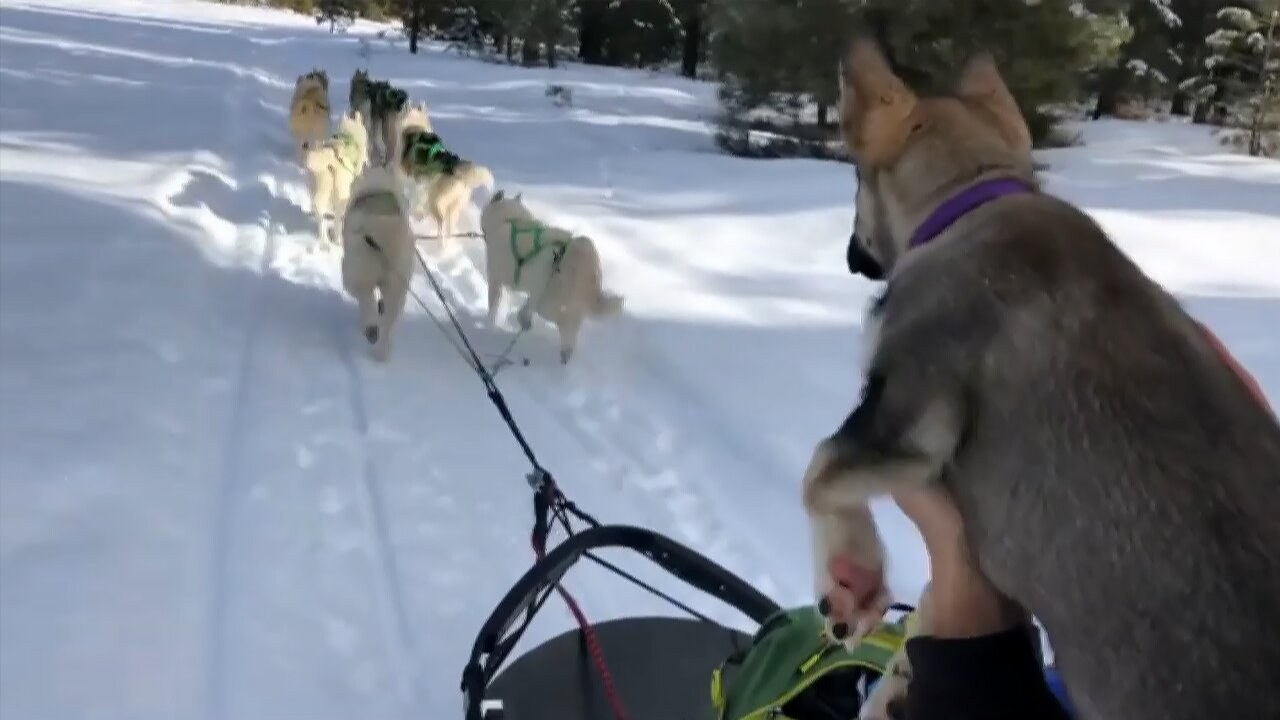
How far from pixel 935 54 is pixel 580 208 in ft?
12.4

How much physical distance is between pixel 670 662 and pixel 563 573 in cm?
45

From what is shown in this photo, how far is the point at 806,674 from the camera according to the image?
200cm

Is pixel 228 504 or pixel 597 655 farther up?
pixel 597 655

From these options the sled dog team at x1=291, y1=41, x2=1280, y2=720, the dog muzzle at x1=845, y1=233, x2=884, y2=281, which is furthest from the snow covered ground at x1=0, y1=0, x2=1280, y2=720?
the sled dog team at x1=291, y1=41, x2=1280, y2=720

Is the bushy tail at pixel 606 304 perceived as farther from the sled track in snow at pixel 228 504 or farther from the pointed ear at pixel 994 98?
the pointed ear at pixel 994 98

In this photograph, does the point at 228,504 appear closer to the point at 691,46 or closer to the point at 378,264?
the point at 378,264

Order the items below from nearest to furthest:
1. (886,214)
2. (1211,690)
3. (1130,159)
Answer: (1211,690) → (886,214) → (1130,159)

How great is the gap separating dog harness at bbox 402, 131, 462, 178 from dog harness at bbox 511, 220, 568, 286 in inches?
68.1

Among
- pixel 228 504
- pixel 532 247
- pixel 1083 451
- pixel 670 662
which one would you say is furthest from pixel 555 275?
pixel 1083 451

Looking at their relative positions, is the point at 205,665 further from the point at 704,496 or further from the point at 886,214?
the point at 886,214

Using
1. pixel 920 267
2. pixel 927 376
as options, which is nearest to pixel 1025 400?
pixel 927 376

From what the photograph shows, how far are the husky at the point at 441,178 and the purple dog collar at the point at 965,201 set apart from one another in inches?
223

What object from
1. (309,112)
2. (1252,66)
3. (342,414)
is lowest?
(342,414)

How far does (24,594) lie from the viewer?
127 inches
